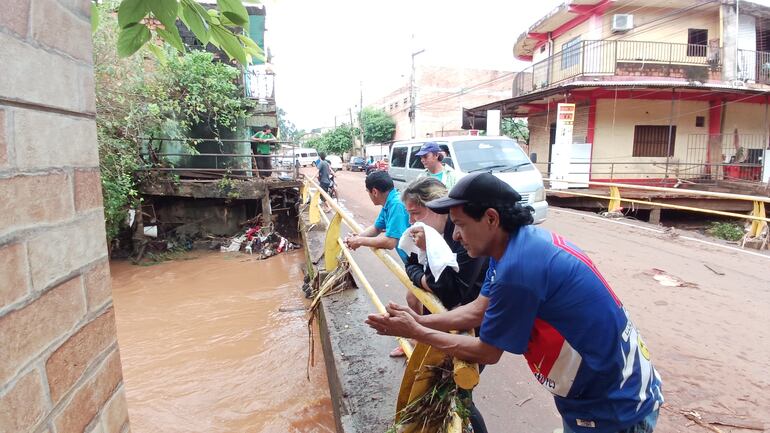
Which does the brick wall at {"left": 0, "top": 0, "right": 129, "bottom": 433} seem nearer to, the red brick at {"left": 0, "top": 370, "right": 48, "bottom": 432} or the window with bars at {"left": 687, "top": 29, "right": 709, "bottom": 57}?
the red brick at {"left": 0, "top": 370, "right": 48, "bottom": 432}

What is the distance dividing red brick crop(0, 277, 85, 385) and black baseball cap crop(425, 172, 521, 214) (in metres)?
1.18

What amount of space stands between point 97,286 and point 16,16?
0.69 m

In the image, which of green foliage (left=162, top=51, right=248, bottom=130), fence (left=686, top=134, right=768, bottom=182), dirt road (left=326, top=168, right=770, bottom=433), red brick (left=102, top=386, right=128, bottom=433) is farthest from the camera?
fence (left=686, top=134, right=768, bottom=182)

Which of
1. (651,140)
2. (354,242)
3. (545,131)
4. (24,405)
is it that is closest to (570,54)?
(545,131)

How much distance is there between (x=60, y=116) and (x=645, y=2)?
62.8 feet

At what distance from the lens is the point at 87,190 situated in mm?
1185

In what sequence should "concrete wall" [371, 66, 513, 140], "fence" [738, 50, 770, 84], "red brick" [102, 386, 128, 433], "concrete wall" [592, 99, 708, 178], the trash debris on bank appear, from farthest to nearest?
"concrete wall" [371, 66, 513, 140], "concrete wall" [592, 99, 708, 178], "fence" [738, 50, 770, 84], the trash debris on bank, "red brick" [102, 386, 128, 433]

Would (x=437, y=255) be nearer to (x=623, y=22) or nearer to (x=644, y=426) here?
(x=644, y=426)

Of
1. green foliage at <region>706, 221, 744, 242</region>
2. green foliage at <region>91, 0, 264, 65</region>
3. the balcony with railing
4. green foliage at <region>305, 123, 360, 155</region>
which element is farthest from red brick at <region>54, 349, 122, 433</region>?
green foliage at <region>305, 123, 360, 155</region>

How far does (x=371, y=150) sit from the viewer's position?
130ft

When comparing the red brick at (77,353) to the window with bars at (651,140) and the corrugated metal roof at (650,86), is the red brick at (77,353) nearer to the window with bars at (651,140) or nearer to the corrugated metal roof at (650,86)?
the corrugated metal roof at (650,86)

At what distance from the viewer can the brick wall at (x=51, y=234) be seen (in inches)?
34.5

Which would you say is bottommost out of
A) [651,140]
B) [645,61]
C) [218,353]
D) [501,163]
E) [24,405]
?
[218,353]

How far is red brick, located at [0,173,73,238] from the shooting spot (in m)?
0.88
